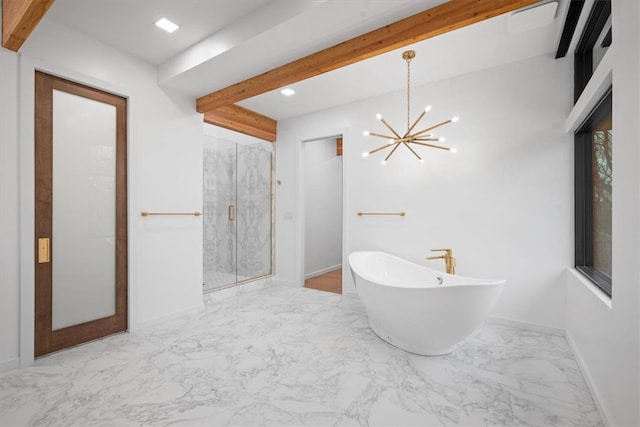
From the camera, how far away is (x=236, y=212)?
158 inches

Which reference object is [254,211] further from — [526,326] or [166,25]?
[526,326]

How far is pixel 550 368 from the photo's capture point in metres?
2.06

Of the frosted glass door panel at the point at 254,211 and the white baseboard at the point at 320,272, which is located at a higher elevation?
the frosted glass door panel at the point at 254,211

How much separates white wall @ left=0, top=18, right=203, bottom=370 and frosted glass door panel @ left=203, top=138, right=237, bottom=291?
331mm

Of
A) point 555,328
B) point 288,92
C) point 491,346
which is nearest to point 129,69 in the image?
point 288,92

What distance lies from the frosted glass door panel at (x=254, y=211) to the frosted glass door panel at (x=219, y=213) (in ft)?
0.42

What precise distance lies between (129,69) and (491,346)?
4.00 m

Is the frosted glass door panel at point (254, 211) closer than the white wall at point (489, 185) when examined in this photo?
No

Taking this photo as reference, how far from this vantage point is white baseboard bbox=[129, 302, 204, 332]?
9.00 feet

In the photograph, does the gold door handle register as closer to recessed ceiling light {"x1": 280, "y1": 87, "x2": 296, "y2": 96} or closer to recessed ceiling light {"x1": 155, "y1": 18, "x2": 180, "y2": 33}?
recessed ceiling light {"x1": 155, "y1": 18, "x2": 180, "y2": 33}

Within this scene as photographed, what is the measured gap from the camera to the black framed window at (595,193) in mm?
1974

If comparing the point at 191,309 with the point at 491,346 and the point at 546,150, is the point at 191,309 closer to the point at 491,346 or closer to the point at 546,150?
the point at 491,346

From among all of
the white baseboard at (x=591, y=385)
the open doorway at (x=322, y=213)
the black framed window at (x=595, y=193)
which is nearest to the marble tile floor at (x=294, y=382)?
the white baseboard at (x=591, y=385)

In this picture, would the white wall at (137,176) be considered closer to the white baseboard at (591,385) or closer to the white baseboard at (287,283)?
the white baseboard at (287,283)
